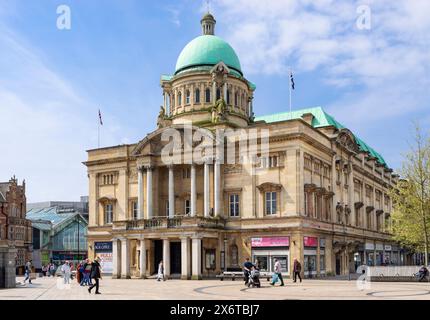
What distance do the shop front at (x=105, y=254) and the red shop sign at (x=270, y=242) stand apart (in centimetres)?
1894

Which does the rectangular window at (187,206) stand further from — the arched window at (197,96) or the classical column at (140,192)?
the arched window at (197,96)

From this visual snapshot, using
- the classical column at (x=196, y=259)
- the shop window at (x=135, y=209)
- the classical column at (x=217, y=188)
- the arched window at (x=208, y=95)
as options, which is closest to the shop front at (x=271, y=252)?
the classical column at (x=217, y=188)

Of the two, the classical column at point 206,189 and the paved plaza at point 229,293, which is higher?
the classical column at point 206,189

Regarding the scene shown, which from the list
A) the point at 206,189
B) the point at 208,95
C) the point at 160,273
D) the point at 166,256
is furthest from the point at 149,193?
the point at 208,95

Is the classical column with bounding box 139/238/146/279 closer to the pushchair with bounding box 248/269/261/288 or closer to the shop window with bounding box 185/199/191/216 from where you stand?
the shop window with bounding box 185/199/191/216

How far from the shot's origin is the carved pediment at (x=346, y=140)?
217 ft

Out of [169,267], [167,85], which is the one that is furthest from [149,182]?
[167,85]

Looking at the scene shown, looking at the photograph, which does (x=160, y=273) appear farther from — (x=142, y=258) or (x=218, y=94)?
(x=218, y=94)

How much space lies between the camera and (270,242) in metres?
55.3

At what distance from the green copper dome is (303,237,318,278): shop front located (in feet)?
78.6

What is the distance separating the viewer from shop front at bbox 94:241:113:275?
67188 millimetres

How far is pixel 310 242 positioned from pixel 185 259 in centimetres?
1153
